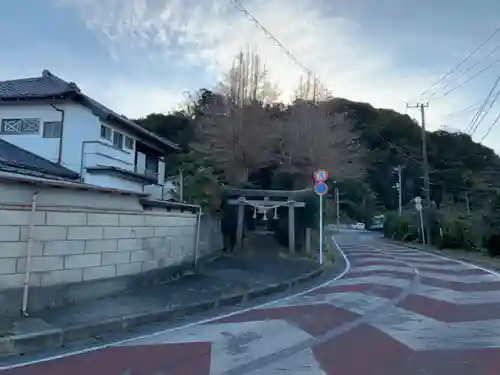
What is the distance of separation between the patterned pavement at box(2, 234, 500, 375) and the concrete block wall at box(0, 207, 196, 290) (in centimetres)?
214

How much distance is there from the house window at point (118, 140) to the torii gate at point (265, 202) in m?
5.39

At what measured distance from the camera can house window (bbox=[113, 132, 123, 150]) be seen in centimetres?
1895

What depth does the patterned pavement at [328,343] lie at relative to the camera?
480 cm

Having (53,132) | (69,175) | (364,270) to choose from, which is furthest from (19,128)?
(364,270)

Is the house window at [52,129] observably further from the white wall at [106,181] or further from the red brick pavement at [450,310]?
the red brick pavement at [450,310]

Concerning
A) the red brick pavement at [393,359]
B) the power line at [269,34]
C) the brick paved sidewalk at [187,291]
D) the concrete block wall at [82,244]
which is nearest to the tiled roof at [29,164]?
the concrete block wall at [82,244]

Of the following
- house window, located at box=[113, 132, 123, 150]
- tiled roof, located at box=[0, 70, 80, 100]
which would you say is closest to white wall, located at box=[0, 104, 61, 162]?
tiled roof, located at box=[0, 70, 80, 100]

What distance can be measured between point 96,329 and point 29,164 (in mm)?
9640

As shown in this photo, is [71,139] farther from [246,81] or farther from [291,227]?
[291,227]

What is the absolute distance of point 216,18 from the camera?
11.9m

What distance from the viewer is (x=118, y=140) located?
1936cm

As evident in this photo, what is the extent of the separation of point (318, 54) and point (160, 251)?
29.5 ft

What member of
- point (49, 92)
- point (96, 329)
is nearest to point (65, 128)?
point (49, 92)

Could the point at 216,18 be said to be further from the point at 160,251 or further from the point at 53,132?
the point at 53,132
